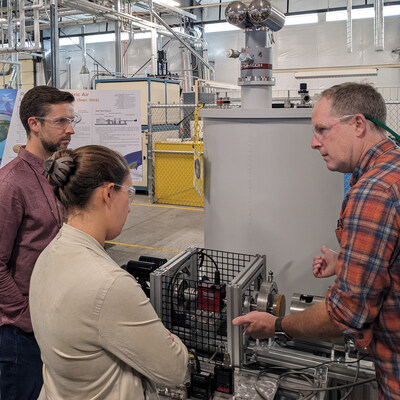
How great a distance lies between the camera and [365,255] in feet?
3.31

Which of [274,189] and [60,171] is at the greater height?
[60,171]

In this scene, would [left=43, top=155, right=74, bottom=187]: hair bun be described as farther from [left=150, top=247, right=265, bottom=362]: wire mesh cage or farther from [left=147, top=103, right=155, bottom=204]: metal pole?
[left=147, top=103, right=155, bottom=204]: metal pole

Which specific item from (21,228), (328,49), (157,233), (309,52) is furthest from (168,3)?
(21,228)

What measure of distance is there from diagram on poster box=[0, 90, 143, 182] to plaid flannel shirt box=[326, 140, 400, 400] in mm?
2910

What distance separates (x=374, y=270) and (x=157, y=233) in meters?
4.73

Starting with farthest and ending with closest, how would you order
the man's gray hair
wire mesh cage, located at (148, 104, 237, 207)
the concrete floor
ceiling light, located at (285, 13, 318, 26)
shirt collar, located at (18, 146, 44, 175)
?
ceiling light, located at (285, 13, 318, 26), wire mesh cage, located at (148, 104, 237, 207), the concrete floor, shirt collar, located at (18, 146, 44, 175), the man's gray hair

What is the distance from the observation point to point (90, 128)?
3.90 metres

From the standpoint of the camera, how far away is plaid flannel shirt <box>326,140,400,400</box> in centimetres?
100

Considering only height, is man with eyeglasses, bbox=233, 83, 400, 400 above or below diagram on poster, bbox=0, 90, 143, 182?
below

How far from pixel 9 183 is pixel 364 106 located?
1244mm

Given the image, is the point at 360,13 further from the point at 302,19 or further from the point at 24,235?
the point at 24,235

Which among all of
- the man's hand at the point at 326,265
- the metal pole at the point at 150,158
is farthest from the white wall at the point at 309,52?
the man's hand at the point at 326,265

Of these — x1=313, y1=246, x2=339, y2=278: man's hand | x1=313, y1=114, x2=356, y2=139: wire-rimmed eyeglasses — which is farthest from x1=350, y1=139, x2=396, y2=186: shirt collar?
x1=313, y1=246, x2=339, y2=278: man's hand

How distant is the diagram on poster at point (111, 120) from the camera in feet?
12.6
